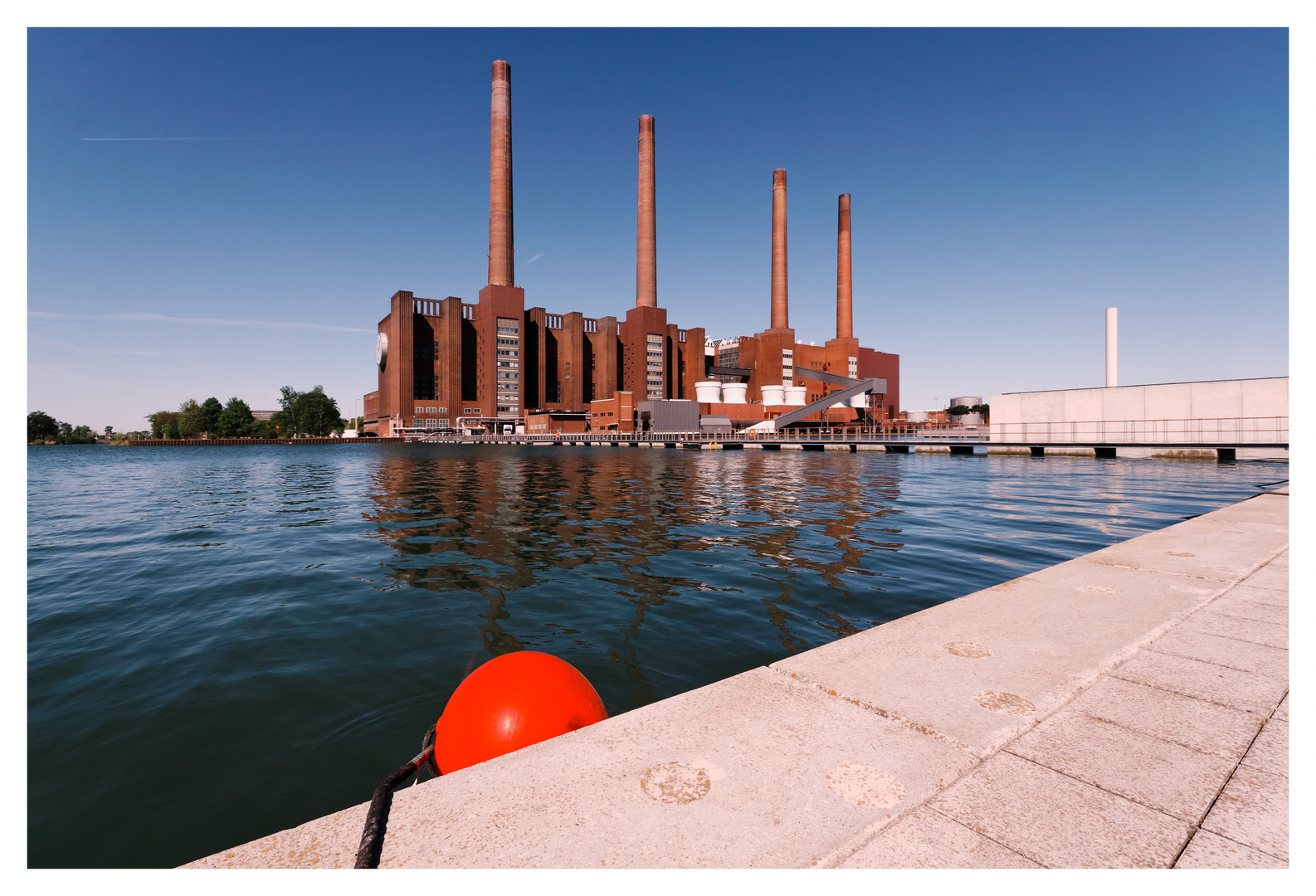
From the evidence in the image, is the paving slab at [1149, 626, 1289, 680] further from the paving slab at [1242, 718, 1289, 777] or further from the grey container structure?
the grey container structure

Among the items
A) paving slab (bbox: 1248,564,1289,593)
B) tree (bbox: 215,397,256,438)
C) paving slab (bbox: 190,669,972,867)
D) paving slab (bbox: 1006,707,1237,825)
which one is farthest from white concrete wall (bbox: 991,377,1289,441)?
tree (bbox: 215,397,256,438)

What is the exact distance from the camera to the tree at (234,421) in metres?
131

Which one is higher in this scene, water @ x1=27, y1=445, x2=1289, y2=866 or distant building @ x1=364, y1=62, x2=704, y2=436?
distant building @ x1=364, y1=62, x2=704, y2=436

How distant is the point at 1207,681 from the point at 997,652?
1.08m

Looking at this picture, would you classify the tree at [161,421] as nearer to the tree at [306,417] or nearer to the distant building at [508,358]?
the tree at [306,417]

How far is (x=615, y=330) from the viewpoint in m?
126

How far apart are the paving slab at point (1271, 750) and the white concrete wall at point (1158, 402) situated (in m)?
43.9

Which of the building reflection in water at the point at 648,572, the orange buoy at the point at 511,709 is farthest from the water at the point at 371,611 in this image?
the orange buoy at the point at 511,709

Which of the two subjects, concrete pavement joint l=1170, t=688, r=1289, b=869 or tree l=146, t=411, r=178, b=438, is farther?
tree l=146, t=411, r=178, b=438

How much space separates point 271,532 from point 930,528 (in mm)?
16016

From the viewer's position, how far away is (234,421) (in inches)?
5212

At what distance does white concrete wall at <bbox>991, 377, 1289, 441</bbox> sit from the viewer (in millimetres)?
36406

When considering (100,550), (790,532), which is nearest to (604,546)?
(790,532)
